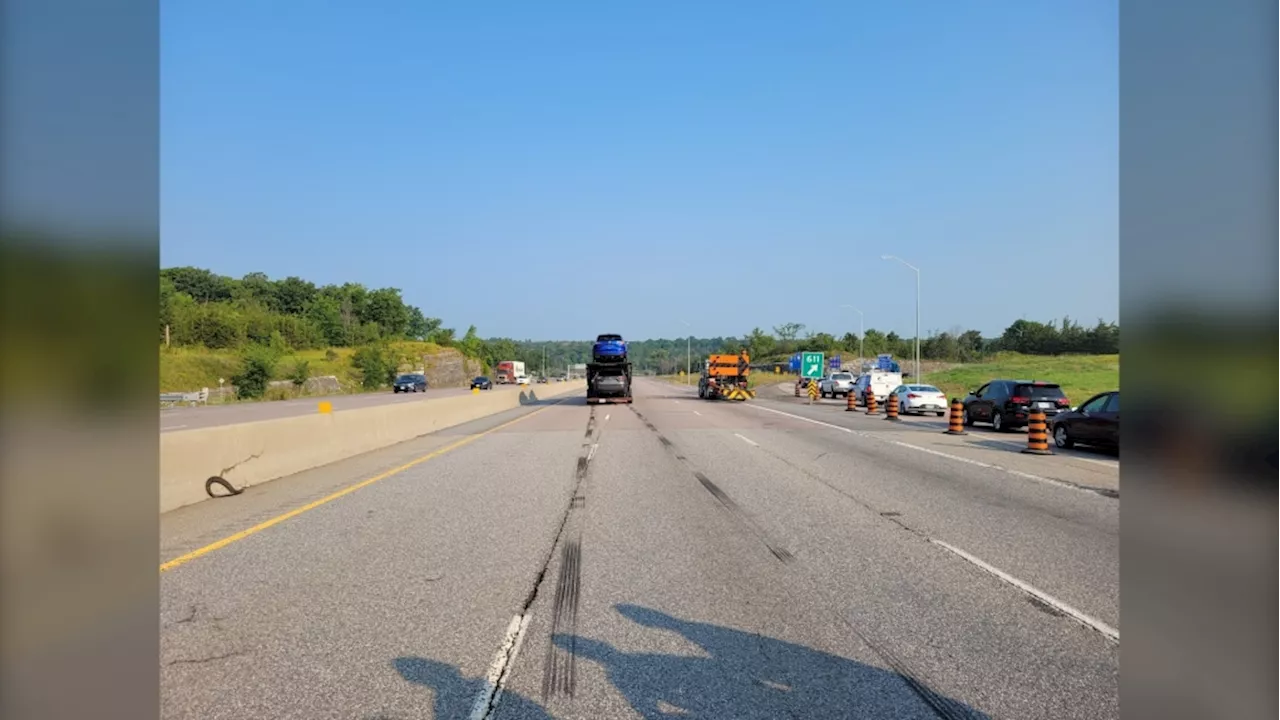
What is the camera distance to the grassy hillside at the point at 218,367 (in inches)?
2438

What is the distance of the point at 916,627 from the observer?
18.9 ft

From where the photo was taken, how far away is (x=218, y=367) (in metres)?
67.4

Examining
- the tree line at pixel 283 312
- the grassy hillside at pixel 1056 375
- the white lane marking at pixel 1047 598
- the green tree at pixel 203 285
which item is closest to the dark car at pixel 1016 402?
the white lane marking at pixel 1047 598

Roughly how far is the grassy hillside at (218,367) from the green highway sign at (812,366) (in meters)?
42.0

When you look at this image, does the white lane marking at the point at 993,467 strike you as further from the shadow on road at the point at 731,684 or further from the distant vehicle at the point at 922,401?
the distant vehicle at the point at 922,401

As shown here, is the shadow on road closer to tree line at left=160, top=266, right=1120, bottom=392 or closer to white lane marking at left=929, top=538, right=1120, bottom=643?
white lane marking at left=929, top=538, right=1120, bottom=643

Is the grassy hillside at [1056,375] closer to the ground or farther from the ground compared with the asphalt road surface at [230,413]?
farther from the ground

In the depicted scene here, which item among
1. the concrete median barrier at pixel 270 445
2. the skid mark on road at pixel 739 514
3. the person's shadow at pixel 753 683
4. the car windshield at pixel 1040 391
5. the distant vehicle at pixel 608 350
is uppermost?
the distant vehicle at pixel 608 350

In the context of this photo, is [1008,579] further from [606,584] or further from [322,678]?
[322,678]

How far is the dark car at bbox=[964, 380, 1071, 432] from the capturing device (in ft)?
81.1

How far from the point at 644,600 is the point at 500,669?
1.79m

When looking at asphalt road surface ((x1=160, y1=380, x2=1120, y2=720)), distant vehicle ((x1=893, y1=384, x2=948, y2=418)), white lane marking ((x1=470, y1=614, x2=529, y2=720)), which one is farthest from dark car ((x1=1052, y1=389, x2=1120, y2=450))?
white lane marking ((x1=470, y1=614, x2=529, y2=720))
